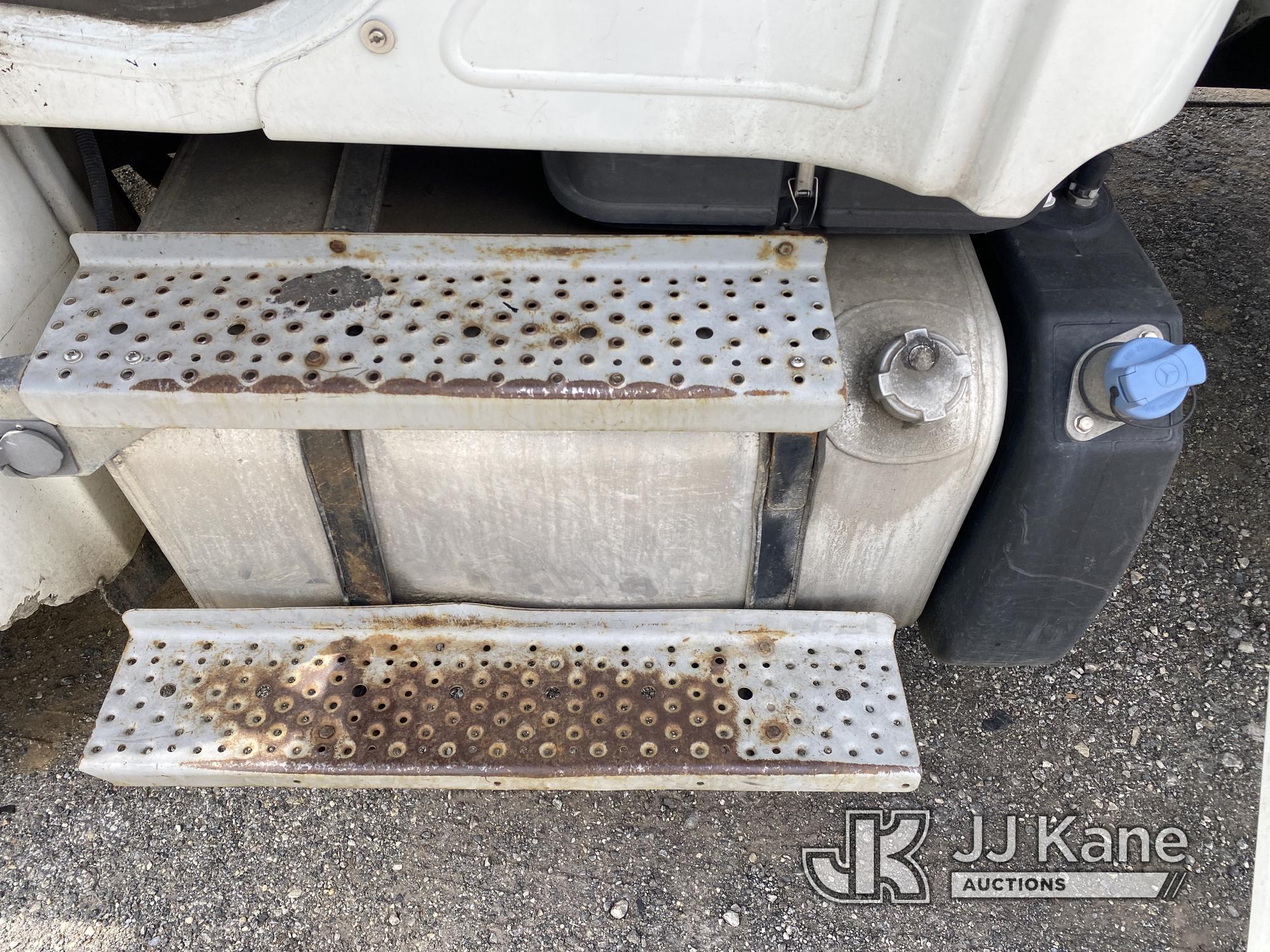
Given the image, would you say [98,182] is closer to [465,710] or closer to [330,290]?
[330,290]

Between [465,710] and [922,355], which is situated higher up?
[922,355]

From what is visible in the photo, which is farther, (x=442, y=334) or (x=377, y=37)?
(x=442, y=334)

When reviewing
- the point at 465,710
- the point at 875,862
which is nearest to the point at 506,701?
the point at 465,710

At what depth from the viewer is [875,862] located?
1.33 m

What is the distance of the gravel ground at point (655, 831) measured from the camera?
4.13 ft

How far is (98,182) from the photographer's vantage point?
1075 mm

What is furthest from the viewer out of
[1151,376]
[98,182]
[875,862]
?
[875,862]

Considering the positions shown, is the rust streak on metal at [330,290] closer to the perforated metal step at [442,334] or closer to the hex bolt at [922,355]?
the perforated metal step at [442,334]

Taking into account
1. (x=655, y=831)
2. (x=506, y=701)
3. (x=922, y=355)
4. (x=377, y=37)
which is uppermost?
(x=377, y=37)

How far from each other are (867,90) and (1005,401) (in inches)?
16.4

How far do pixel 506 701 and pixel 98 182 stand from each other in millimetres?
801

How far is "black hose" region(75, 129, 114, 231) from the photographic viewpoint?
1.05 metres

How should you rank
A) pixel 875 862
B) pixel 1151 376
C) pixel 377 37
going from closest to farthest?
pixel 377 37 → pixel 1151 376 → pixel 875 862

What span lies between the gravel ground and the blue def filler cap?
73cm
